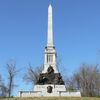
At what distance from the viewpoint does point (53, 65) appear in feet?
185

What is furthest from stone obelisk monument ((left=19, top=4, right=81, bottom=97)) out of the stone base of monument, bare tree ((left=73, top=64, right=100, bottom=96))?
bare tree ((left=73, top=64, right=100, bottom=96))

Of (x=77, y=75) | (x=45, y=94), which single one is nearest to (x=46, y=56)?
(x=45, y=94)

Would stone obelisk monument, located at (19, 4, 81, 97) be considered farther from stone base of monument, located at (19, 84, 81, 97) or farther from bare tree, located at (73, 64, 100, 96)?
bare tree, located at (73, 64, 100, 96)

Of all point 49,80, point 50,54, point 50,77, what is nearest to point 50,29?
point 50,54

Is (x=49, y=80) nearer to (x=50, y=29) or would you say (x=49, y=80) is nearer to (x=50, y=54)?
(x=50, y=54)

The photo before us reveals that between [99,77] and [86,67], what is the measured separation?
4664 millimetres

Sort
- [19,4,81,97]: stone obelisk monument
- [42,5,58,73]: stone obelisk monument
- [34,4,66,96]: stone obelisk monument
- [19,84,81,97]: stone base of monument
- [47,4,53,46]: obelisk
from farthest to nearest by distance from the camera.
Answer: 1. [47,4,53,46]: obelisk
2. [42,5,58,73]: stone obelisk monument
3. [34,4,66,96]: stone obelisk monument
4. [19,4,81,97]: stone obelisk monument
5. [19,84,81,97]: stone base of monument

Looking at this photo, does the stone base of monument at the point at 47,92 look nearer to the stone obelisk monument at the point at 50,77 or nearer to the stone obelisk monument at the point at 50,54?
the stone obelisk monument at the point at 50,77

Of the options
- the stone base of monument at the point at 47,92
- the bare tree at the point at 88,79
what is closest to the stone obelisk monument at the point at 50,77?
the stone base of monument at the point at 47,92

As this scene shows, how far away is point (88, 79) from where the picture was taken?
73312mm

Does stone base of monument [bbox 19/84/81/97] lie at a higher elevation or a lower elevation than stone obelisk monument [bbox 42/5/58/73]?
lower

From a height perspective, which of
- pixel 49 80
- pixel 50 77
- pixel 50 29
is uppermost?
pixel 50 29

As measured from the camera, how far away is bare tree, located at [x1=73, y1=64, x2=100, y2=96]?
72812 mm

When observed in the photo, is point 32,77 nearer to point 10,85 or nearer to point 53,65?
point 10,85
